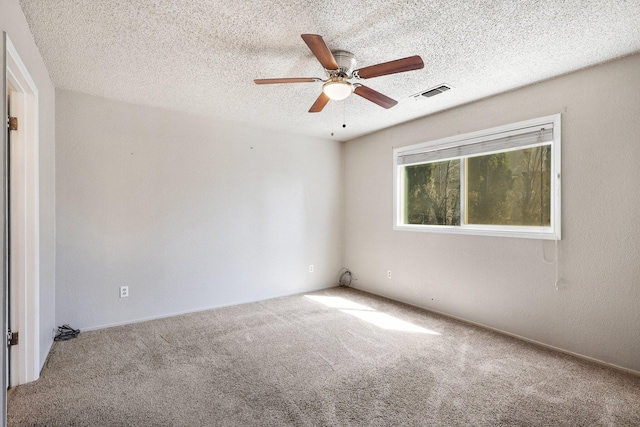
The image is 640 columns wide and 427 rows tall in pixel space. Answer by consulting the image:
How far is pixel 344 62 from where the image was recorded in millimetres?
2275

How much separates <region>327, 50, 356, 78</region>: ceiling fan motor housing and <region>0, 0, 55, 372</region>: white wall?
6.21ft

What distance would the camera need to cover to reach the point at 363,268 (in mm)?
4680

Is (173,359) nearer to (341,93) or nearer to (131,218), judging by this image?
(131,218)

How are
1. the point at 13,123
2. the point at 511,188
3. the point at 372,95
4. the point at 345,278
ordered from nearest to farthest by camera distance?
the point at 13,123, the point at 372,95, the point at 511,188, the point at 345,278

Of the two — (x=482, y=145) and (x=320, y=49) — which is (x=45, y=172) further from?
(x=482, y=145)

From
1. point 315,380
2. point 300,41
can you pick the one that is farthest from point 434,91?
point 315,380

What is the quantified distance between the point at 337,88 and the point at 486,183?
2.13 m

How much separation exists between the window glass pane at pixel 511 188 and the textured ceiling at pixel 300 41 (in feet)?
2.31

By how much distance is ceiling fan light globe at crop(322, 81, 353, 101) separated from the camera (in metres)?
2.13

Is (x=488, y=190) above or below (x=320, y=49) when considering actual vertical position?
below

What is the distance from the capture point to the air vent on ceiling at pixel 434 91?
2.88 metres

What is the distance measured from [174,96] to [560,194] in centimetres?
373

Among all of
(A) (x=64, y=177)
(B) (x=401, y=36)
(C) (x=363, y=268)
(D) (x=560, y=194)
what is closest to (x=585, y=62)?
(D) (x=560, y=194)

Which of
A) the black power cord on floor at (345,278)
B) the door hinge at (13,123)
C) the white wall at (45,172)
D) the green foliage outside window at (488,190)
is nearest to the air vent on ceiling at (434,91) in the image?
the green foliage outside window at (488,190)
